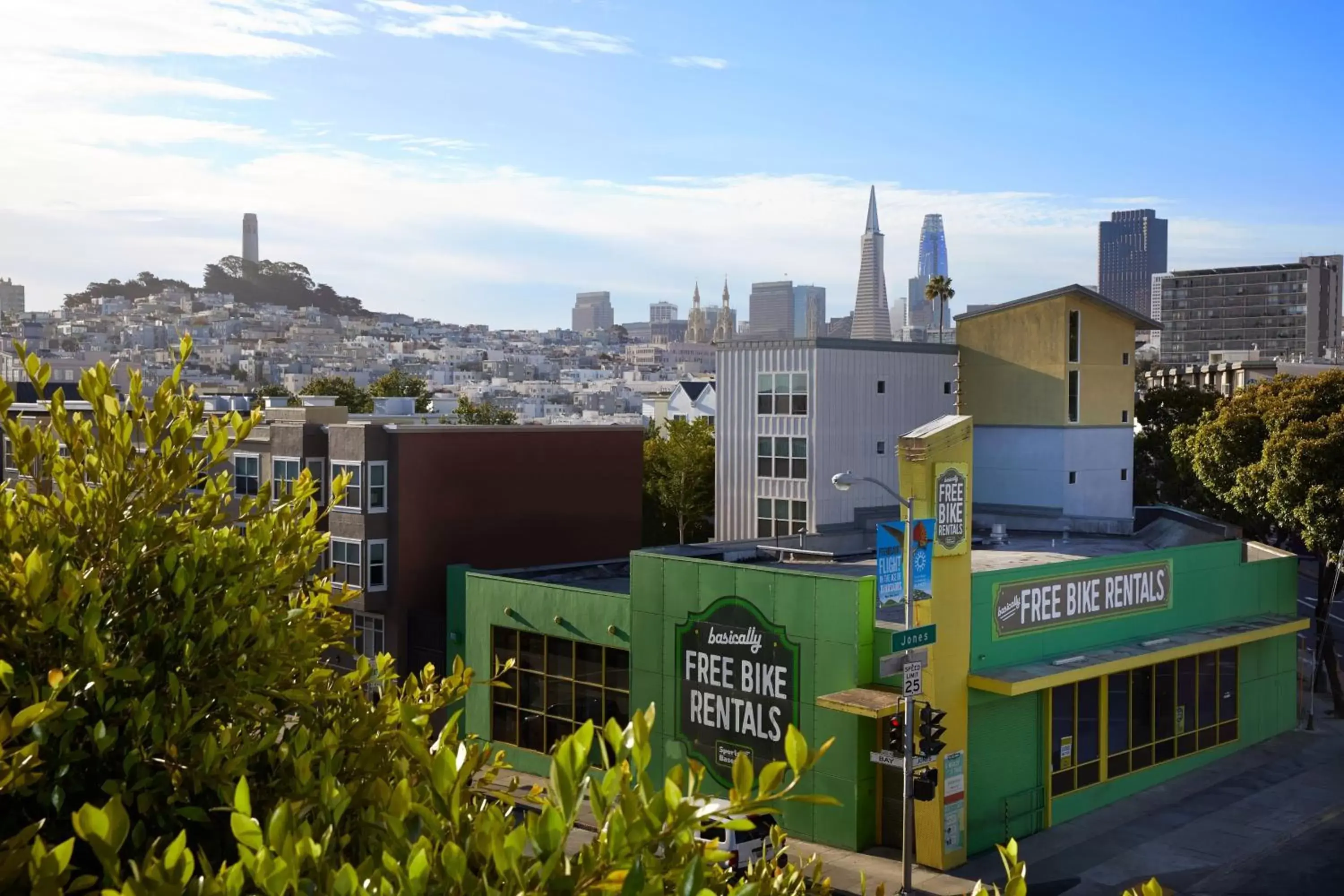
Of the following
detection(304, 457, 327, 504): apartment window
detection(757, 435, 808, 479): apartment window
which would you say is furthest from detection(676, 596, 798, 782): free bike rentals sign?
detection(304, 457, 327, 504): apartment window

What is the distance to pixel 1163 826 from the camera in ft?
99.5

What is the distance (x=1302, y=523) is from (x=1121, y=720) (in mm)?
14707

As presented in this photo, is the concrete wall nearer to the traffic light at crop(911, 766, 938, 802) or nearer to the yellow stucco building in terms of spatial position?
the yellow stucco building

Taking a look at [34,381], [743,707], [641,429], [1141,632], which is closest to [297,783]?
[34,381]

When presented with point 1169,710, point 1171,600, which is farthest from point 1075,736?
point 1171,600

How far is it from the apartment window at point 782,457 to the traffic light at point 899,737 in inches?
685

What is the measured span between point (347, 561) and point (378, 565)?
1.03 metres

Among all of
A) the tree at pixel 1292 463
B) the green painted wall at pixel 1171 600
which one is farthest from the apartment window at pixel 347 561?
the tree at pixel 1292 463

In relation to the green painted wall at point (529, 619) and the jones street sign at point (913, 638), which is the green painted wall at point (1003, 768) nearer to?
the jones street sign at point (913, 638)

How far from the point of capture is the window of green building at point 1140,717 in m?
31.3

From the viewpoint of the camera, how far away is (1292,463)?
43219 mm

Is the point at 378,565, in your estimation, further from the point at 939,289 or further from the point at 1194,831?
the point at 939,289

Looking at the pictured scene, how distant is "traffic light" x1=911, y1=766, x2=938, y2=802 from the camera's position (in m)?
25.4

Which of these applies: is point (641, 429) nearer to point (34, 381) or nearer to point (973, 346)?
point (973, 346)
